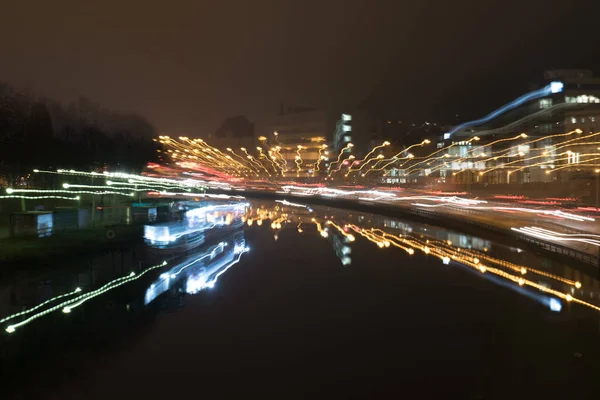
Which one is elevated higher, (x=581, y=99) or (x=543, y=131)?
(x=581, y=99)

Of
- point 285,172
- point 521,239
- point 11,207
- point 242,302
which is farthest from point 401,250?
point 285,172

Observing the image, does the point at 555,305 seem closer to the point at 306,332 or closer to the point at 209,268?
the point at 306,332

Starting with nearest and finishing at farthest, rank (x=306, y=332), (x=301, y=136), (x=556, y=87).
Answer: (x=306, y=332), (x=556, y=87), (x=301, y=136)

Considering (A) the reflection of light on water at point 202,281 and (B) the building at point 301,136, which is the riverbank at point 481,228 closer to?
(A) the reflection of light on water at point 202,281

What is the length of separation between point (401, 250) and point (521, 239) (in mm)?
4650

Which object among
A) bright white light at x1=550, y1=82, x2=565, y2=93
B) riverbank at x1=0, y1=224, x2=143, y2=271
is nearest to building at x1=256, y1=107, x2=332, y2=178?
bright white light at x1=550, y1=82, x2=565, y2=93

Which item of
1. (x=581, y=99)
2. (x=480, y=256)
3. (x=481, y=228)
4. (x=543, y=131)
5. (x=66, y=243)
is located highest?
(x=581, y=99)

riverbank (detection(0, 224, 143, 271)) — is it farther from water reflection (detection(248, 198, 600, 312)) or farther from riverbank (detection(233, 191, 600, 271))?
riverbank (detection(233, 191, 600, 271))

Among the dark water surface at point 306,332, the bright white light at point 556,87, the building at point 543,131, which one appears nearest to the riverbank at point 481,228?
the dark water surface at point 306,332

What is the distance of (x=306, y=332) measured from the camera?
8.61 meters

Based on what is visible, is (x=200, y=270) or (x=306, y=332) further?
(x=200, y=270)

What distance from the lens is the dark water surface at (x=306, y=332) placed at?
640 cm

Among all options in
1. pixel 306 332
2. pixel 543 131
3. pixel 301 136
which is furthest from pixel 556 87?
pixel 301 136

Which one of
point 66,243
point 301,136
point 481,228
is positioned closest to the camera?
point 66,243
